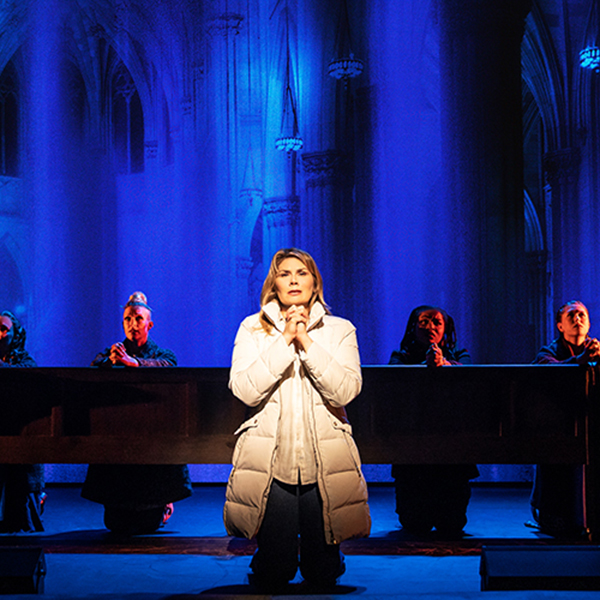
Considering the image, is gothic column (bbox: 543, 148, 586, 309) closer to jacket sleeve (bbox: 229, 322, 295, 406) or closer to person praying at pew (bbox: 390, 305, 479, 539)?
person praying at pew (bbox: 390, 305, 479, 539)

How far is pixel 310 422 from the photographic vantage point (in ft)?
9.57

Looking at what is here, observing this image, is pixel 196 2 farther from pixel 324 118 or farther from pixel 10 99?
pixel 10 99

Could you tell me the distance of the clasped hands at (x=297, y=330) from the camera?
9.24ft

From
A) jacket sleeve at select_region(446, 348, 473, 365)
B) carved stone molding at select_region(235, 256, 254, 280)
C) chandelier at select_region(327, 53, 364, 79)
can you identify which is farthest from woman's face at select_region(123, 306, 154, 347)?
chandelier at select_region(327, 53, 364, 79)

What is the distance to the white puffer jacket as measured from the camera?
2.80 metres

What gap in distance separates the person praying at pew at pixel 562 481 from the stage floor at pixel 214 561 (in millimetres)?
166

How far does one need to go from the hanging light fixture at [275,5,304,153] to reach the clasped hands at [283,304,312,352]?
4538 millimetres

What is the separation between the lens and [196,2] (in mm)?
7152

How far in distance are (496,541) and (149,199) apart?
4955 millimetres

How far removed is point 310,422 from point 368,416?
3.43 feet

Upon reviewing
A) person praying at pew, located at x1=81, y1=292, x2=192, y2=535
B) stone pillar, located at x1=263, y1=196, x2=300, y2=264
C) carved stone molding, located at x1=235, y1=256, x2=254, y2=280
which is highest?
stone pillar, located at x1=263, y1=196, x2=300, y2=264

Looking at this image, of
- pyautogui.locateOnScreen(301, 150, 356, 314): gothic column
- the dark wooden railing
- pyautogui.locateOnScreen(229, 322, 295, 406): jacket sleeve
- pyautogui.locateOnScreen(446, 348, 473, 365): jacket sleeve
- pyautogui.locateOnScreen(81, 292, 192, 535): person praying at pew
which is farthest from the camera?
pyautogui.locateOnScreen(301, 150, 356, 314): gothic column

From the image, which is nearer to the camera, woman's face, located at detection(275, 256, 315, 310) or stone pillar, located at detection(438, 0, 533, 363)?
woman's face, located at detection(275, 256, 315, 310)

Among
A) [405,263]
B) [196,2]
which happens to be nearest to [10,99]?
[196,2]
